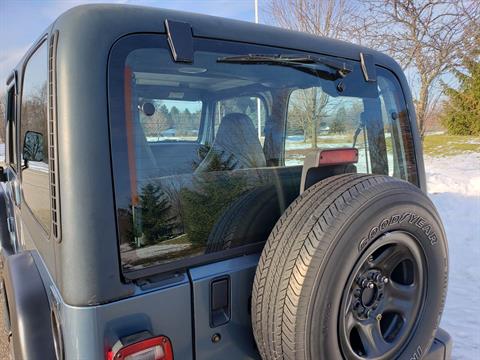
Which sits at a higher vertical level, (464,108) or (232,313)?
(464,108)

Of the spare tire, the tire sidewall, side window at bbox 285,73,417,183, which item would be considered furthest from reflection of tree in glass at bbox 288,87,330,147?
the tire sidewall

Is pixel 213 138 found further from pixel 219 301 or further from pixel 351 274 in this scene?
pixel 351 274

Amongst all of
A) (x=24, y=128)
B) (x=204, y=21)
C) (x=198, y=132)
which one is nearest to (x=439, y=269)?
(x=198, y=132)

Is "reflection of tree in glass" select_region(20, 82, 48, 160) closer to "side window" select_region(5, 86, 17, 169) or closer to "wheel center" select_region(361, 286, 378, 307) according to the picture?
"side window" select_region(5, 86, 17, 169)

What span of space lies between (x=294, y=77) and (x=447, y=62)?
10.2 metres

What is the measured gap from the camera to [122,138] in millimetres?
1291

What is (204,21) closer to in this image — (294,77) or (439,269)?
(294,77)

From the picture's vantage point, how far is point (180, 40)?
1.38 metres

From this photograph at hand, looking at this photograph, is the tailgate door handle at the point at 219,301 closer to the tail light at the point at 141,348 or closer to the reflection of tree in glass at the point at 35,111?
the tail light at the point at 141,348

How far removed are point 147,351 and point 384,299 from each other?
40.6 inches

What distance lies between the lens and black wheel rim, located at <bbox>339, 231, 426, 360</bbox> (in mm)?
1563

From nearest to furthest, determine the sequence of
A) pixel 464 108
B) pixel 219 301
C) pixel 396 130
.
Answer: pixel 219 301, pixel 396 130, pixel 464 108

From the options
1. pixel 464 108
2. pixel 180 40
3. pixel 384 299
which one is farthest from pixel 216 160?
pixel 464 108

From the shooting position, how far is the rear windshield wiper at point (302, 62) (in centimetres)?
157
